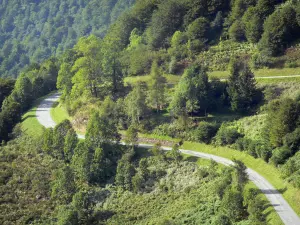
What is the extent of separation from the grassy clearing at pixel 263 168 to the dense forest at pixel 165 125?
32.4 inches

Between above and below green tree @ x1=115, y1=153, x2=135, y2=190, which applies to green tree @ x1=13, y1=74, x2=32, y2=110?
above

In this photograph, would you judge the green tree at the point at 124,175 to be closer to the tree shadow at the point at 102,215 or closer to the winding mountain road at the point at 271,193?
the tree shadow at the point at 102,215

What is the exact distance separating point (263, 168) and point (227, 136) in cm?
846

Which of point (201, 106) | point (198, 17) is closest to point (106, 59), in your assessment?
point (201, 106)

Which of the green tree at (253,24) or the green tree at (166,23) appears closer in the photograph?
the green tree at (253,24)

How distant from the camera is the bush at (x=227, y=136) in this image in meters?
58.1

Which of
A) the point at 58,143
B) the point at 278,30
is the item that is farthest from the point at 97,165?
the point at 278,30

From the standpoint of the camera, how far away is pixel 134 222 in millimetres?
49094

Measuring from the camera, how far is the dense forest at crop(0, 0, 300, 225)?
49.7m

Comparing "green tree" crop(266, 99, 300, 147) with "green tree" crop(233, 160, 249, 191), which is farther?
"green tree" crop(266, 99, 300, 147)

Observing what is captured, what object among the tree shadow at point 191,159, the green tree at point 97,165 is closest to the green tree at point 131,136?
the green tree at point 97,165

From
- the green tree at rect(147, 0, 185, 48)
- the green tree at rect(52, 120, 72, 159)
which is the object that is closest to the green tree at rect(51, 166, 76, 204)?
the green tree at rect(52, 120, 72, 159)

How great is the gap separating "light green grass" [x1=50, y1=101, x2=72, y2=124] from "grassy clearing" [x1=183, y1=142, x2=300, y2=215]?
29.7 m

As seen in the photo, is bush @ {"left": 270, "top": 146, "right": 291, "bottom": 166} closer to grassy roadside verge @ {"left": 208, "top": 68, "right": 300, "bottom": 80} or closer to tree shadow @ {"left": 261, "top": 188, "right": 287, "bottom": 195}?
tree shadow @ {"left": 261, "top": 188, "right": 287, "bottom": 195}
